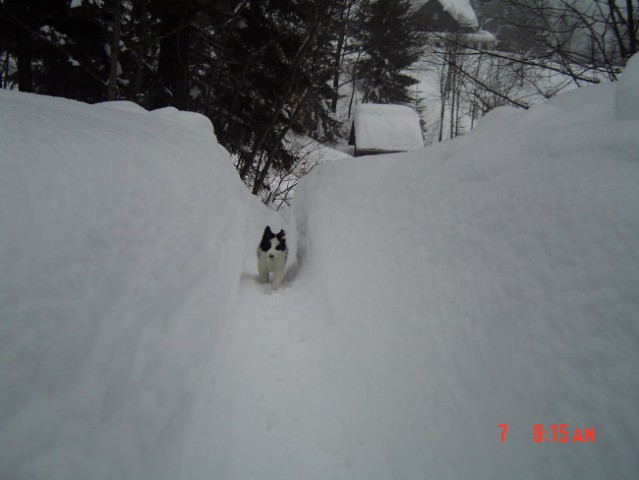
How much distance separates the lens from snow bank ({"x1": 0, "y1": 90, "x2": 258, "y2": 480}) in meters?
0.83

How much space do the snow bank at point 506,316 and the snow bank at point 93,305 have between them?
0.99 m

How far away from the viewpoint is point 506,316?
1.26m

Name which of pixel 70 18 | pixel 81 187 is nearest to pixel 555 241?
pixel 81 187

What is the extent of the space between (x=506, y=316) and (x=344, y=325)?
4.22ft

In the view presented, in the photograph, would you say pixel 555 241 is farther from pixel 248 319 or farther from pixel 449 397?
pixel 248 319

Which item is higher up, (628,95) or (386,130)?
(386,130)

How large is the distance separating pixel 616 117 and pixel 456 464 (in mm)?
1998

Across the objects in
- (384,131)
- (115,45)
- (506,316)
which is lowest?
(506,316)

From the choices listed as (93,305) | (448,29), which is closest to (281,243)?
(93,305)

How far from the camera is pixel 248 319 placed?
105 inches

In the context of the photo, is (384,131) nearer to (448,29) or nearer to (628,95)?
(448,29)

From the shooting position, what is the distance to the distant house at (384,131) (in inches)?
618

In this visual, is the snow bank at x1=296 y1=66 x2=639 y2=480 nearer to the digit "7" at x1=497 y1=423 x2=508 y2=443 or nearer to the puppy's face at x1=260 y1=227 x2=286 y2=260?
the digit "7" at x1=497 y1=423 x2=508 y2=443
